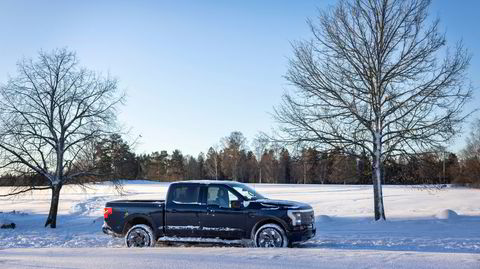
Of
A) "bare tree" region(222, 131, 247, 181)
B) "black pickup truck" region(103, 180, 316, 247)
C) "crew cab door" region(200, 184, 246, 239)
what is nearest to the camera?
"black pickup truck" region(103, 180, 316, 247)

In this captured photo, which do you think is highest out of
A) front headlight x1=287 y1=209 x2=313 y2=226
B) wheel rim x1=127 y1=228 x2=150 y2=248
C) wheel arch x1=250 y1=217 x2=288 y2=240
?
front headlight x1=287 y1=209 x2=313 y2=226

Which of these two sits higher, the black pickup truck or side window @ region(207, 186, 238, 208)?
side window @ region(207, 186, 238, 208)

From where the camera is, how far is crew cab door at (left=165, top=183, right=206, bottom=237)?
12352 mm

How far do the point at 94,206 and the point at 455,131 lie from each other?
95.1ft

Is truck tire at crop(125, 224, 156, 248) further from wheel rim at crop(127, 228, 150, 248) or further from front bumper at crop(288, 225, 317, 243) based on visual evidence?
front bumper at crop(288, 225, 317, 243)

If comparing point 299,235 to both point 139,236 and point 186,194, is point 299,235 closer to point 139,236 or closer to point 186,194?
point 186,194

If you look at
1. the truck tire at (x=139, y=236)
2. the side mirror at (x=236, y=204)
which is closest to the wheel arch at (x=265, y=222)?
the side mirror at (x=236, y=204)

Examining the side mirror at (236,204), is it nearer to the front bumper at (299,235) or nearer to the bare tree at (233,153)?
the front bumper at (299,235)

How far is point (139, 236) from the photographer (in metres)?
12.7

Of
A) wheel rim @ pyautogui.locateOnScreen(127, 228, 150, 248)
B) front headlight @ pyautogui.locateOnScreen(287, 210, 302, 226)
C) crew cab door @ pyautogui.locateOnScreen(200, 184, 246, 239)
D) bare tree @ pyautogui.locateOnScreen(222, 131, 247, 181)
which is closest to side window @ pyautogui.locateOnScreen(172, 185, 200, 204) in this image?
crew cab door @ pyautogui.locateOnScreen(200, 184, 246, 239)

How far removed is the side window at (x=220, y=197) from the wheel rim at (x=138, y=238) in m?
1.92

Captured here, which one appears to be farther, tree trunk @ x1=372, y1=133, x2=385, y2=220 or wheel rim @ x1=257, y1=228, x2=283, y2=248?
tree trunk @ x1=372, y1=133, x2=385, y2=220

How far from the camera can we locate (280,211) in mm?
11680

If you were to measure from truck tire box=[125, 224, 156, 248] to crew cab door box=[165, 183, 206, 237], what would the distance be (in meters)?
0.47
